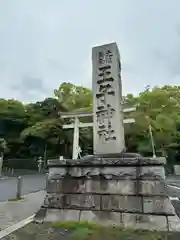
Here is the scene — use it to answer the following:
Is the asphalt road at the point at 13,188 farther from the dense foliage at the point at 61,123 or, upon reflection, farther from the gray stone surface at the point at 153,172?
the dense foliage at the point at 61,123

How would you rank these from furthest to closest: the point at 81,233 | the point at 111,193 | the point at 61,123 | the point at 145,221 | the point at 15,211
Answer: the point at 61,123, the point at 15,211, the point at 111,193, the point at 145,221, the point at 81,233

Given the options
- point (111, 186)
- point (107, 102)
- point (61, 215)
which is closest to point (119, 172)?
point (111, 186)

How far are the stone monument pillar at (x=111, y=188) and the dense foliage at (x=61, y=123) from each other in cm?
1739

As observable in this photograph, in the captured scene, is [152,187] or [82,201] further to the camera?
[82,201]

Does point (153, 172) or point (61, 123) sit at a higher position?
point (61, 123)

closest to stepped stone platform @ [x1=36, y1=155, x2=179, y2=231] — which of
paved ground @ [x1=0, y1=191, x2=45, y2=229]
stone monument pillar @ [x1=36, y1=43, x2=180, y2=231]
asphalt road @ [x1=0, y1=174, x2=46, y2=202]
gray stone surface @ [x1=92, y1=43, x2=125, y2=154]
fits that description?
stone monument pillar @ [x1=36, y1=43, x2=180, y2=231]

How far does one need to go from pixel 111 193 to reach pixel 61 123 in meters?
23.8

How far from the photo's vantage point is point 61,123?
28.8 m

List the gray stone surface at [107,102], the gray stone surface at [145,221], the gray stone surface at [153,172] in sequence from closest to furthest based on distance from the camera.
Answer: the gray stone surface at [145,221]
the gray stone surface at [153,172]
the gray stone surface at [107,102]

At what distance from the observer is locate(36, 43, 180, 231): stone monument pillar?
16.4 feet

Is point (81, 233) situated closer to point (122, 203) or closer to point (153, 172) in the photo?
point (122, 203)

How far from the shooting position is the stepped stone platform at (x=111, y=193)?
4980mm

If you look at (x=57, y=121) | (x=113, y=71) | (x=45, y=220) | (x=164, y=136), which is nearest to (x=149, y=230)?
(x=45, y=220)

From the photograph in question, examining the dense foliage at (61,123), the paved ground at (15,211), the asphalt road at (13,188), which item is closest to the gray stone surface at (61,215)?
the paved ground at (15,211)
